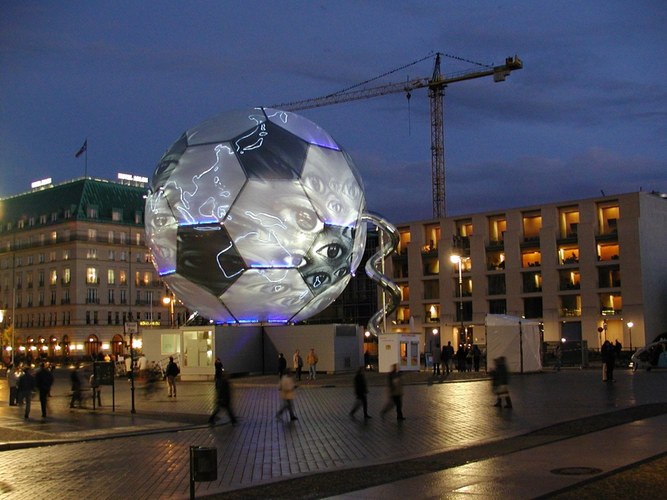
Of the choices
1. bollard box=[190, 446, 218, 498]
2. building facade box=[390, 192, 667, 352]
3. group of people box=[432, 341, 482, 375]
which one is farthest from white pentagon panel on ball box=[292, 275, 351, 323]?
bollard box=[190, 446, 218, 498]

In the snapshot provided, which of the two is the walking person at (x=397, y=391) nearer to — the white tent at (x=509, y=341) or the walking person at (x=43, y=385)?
the walking person at (x=43, y=385)

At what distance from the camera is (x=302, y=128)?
35.4m

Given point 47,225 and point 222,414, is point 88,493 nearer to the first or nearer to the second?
point 222,414

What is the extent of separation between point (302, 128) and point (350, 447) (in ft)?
72.8

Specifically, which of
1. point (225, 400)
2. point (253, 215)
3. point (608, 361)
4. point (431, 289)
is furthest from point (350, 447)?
point (431, 289)

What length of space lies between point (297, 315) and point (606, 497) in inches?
1115

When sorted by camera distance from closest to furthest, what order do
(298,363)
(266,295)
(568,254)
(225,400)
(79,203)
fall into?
1. (225,400)
2. (266,295)
3. (298,363)
4. (568,254)
5. (79,203)

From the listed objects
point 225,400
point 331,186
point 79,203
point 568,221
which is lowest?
point 225,400

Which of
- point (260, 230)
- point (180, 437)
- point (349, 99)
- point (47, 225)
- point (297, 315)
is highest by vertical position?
point (349, 99)

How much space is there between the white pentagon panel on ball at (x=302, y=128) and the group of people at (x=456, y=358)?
32.2 ft

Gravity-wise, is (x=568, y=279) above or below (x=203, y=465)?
above

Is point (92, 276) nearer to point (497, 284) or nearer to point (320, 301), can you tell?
point (497, 284)

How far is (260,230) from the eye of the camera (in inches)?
1297

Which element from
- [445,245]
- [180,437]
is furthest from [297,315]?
[445,245]
